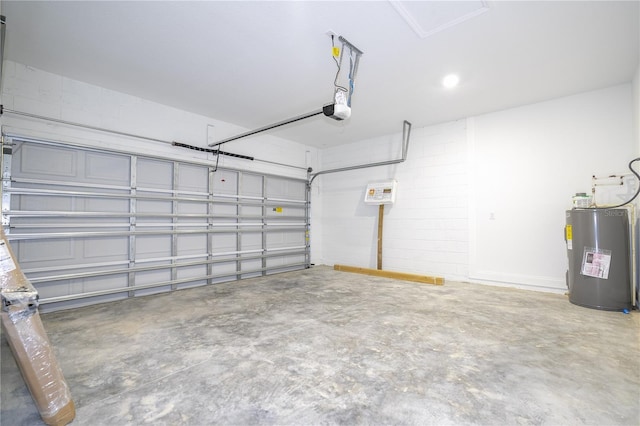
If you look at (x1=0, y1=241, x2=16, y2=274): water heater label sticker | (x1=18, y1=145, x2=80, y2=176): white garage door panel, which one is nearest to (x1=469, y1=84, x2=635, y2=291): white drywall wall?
(x1=0, y1=241, x2=16, y2=274): water heater label sticker

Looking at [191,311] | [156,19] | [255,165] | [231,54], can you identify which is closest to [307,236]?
[255,165]

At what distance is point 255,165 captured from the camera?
529 centimetres

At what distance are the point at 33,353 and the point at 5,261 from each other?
1.69ft

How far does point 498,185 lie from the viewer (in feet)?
14.1

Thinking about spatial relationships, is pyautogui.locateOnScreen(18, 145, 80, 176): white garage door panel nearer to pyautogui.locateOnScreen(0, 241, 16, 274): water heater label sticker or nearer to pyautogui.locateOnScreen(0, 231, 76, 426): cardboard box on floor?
pyautogui.locateOnScreen(0, 241, 16, 274): water heater label sticker

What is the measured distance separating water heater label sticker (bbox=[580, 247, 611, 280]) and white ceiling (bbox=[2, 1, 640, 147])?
2064 mm

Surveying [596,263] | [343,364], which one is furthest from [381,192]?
[343,364]

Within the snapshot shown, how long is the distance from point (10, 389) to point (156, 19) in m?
2.85

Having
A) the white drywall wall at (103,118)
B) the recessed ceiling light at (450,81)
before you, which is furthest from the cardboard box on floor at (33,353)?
the recessed ceiling light at (450,81)

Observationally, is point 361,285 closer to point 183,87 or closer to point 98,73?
point 183,87

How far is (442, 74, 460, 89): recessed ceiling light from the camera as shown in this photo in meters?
3.33

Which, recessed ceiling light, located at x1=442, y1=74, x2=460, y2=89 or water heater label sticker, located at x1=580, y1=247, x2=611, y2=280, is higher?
recessed ceiling light, located at x1=442, y1=74, x2=460, y2=89

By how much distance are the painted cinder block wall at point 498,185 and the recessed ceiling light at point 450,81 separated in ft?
4.36

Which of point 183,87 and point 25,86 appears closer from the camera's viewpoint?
point 25,86
